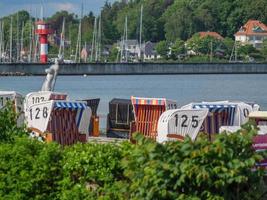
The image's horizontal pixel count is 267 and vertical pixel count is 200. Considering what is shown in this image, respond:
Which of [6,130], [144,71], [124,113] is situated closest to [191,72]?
[144,71]

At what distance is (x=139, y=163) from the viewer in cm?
844

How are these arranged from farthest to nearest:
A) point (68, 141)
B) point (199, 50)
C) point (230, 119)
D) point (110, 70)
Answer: point (199, 50) → point (110, 70) → point (230, 119) → point (68, 141)

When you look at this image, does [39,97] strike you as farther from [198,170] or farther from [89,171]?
[198,170]

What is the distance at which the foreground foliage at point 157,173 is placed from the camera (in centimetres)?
813

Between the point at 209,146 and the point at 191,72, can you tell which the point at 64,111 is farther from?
the point at 191,72

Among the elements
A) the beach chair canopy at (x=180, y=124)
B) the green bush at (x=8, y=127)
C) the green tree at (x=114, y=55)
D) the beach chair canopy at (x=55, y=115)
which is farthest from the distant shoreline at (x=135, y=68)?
the green bush at (x=8, y=127)

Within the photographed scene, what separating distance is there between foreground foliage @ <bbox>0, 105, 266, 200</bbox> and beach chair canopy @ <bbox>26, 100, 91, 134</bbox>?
24.4ft

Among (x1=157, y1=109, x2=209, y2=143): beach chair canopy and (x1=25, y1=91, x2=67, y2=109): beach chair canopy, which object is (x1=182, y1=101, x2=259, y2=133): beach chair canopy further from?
(x1=25, y1=91, x2=67, y2=109): beach chair canopy

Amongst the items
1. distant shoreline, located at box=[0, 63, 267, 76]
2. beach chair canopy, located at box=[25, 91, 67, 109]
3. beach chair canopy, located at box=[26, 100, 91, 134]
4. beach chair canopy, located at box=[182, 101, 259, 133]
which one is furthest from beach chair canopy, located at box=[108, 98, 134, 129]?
distant shoreline, located at box=[0, 63, 267, 76]

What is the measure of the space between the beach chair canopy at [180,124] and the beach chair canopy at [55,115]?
1504mm

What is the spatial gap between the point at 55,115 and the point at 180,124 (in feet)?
7.14

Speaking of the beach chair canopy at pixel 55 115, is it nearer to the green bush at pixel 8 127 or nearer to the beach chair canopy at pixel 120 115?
the green bush at pixel 8 127

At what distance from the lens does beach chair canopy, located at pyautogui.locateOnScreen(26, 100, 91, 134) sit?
17656mm

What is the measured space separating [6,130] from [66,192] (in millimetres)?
2423
